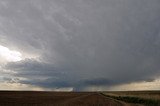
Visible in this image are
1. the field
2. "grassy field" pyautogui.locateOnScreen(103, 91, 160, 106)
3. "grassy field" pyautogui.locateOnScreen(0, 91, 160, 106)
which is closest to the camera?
the field

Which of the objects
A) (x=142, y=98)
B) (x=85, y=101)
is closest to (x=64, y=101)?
(x=85, y=101)

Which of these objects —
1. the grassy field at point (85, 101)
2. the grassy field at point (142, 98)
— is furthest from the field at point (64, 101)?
the grassy field at point (142, 98)

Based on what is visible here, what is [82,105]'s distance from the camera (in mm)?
37406

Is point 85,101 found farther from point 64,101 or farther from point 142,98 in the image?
point 142,98

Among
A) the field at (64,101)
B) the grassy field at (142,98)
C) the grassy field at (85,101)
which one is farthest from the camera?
the grassy field at (142,98)

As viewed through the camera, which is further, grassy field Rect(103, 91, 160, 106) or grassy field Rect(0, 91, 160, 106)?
grassy field Rect(103, 91, 160, 106)

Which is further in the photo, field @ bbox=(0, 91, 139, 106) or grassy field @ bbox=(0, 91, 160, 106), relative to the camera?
grassy field @ bbox=(0, 91, 160, 106)

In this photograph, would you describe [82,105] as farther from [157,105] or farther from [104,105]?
[157,105]

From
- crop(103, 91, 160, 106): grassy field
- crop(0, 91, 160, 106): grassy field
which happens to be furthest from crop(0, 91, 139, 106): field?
crop(103, 91, 160, 106): grassy field

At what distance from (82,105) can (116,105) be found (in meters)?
3.86

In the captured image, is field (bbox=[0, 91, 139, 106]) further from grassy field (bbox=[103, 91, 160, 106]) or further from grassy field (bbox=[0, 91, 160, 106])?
grassy field (bbox=[103, 91, 160, 106])

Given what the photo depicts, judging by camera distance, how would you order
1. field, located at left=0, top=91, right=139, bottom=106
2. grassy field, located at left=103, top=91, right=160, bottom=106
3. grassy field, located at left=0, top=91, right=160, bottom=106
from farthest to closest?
1. grassy field, located at left=103, top=91, right=160, bottom=106
2. grassy field, located at left=0, top=91, right=160, bottom=106
3. field, located at left=0, top=91, right=139, bottom=106

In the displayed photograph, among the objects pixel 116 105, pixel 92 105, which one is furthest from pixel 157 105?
pixel 92 105

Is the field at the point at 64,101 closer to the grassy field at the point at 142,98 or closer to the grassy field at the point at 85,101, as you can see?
the grassy field at the point at 85,101
